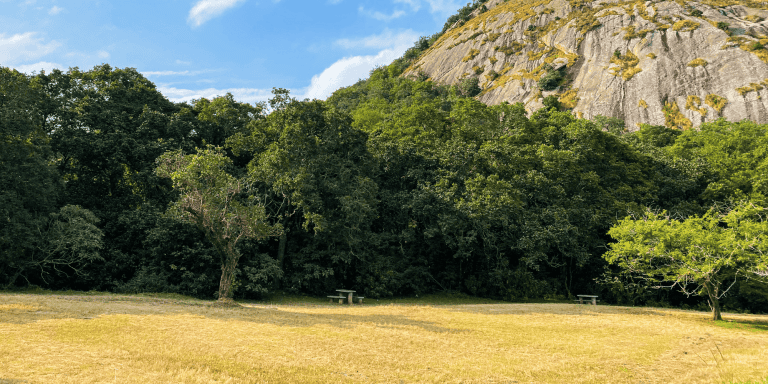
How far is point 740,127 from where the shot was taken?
40.4 meters

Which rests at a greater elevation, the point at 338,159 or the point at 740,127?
the point at 740,127

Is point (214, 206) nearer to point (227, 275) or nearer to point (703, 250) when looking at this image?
point (227, 275)

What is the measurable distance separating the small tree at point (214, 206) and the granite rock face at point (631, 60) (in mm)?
52608

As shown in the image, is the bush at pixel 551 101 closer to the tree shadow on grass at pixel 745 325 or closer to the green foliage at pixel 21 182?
the tree shadow on grass at pixel 745 325

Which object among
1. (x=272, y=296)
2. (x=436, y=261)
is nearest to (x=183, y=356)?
(x=272, y=296)

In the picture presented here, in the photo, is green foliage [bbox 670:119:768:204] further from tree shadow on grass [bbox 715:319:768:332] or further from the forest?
tree shadow on grass [bbox 715:319:768:332]

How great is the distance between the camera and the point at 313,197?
23203 millimetres

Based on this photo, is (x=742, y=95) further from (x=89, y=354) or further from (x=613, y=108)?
(x=89, y=354)

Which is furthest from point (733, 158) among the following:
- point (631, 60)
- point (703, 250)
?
point (631, 60)

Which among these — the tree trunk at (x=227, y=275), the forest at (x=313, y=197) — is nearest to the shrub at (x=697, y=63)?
the forest at (x=313, y=197)

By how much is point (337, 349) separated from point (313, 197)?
14.0 metres

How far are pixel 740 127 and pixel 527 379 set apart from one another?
151ft

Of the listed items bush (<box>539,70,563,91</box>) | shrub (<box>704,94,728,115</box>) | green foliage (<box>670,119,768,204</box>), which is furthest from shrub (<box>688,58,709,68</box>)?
green foliage (<box>670,119,768,204</box>)

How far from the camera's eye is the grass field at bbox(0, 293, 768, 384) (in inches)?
293
